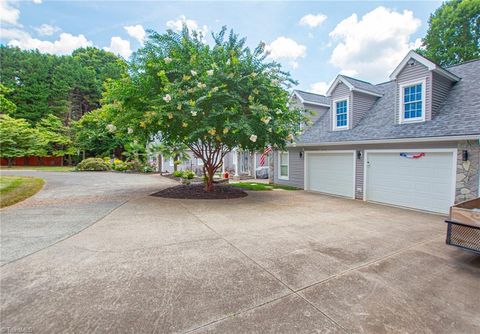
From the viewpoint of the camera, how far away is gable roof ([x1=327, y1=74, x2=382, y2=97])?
9.57m

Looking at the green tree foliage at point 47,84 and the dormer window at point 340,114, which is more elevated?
the green tree foliage at point 47,84

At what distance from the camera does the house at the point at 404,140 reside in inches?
252

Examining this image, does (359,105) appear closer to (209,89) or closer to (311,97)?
(311,97)

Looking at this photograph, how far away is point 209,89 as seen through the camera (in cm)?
660

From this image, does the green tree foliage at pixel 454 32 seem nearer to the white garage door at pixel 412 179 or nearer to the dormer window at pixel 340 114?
the dormer window at pixel 340 114

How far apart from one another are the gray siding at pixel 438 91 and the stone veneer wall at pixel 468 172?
183 centimetres

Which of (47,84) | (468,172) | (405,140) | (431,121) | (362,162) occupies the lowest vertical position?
(468,172)

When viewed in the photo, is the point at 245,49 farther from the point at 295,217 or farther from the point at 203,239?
the point at 203,239

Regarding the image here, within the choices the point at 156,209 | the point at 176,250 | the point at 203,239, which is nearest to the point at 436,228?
the point at 203,239

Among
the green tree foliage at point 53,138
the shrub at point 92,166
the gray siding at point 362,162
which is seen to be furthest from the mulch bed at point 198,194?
the green tree foliage at point 53,138

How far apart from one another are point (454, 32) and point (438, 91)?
14.1 meters

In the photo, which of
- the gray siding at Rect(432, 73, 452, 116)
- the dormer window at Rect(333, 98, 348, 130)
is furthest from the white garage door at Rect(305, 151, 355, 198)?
the gray siding at Rect(432, 73, 452, 116)

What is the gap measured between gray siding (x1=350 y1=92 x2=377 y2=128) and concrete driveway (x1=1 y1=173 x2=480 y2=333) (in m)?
5.90

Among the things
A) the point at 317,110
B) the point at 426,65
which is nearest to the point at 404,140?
the point at 426,65
